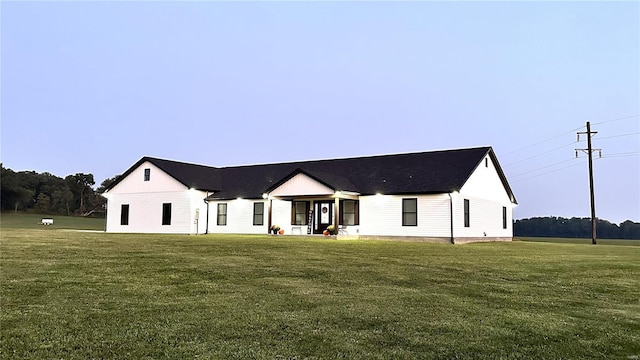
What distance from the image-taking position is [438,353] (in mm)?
5422

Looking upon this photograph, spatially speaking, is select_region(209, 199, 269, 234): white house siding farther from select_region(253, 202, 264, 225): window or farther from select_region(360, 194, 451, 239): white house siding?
select_region(360, 194, 451, 239): white house siding

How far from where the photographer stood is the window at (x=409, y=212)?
26.5 metres

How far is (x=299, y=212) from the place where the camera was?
3080 centimetres

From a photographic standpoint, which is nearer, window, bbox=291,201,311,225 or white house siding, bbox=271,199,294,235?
window, bbox=291,201,311,225

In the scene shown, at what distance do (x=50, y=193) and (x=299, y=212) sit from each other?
7128 cm

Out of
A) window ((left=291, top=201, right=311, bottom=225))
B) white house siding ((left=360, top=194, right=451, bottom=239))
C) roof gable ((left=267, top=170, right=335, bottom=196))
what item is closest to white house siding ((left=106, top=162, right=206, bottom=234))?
roof gable ((left=267, top=170, right=335, bottom=196))

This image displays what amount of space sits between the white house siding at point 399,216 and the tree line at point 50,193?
2296 inches

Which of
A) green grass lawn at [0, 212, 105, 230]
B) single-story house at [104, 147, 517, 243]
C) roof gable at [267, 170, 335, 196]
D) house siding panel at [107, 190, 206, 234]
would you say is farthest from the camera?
green grass lawn at [0, 212, 105, 230]

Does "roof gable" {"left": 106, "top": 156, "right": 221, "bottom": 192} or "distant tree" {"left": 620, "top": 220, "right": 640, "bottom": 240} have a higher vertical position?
"roof gable" {"left": 106, "top": 156, "right": 221, "bottom": 192}

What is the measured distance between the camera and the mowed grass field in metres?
5.49

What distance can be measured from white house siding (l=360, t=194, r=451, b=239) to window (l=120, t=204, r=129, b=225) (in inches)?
701

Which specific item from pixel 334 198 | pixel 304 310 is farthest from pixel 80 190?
pixel 304 310

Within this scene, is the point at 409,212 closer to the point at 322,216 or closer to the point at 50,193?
the point at 322,216

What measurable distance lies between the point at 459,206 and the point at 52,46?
97.1 feet
